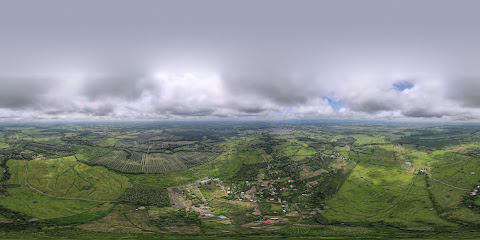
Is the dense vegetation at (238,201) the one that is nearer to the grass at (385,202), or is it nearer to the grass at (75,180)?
the grass at (385,202)

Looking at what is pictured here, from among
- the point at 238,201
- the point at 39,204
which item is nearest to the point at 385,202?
the point at 238,201

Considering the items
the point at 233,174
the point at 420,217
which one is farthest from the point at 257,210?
the point at 420,217

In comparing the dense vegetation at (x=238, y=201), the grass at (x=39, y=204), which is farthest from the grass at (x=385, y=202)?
the grass at (x=39, y=204)

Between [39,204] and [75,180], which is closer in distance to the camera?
[39,204]

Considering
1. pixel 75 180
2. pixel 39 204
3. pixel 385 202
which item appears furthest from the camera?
pixel 75 180

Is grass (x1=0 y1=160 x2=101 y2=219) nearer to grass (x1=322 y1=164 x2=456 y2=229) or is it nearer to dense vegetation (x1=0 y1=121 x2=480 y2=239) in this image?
dense vegetation (x1=0 y1=121 x2=480 y2=239)

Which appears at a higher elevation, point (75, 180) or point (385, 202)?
point (75, 180)

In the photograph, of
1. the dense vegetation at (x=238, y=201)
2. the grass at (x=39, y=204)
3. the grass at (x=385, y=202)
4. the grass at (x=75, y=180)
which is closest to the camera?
the dense vegetation at (x=238, y=201)

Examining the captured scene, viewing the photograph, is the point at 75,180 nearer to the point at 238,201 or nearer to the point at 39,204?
the point at 39,204

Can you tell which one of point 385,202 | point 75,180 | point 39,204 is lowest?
point 385,202

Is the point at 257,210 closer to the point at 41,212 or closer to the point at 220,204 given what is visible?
the point at 220,204

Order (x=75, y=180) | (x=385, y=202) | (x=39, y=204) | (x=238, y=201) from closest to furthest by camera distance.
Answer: (x=39, y=204) < (x=385, y=202) < (x=238, y=201) < (x=75, y=180)

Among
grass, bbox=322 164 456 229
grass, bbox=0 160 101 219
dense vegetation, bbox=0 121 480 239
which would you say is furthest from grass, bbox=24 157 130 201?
grass, bbox=322 164 456 229
